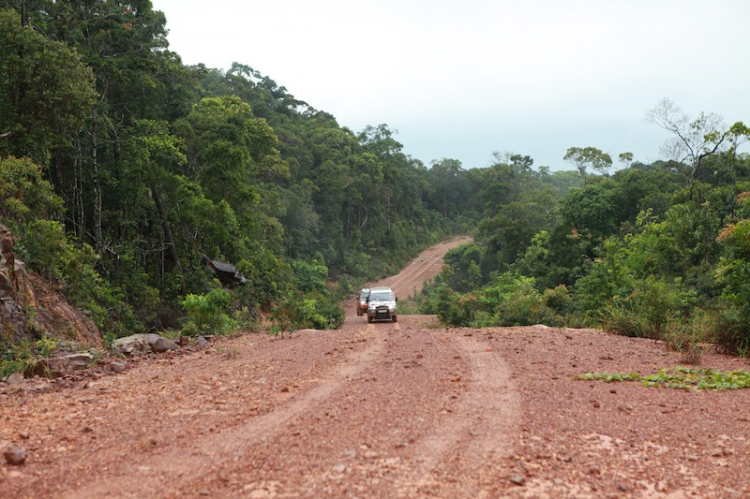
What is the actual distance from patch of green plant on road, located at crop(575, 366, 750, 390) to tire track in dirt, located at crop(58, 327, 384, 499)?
3.92m

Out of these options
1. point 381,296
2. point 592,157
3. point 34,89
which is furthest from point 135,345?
point 592,157

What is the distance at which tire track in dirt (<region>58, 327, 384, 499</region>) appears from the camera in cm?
402

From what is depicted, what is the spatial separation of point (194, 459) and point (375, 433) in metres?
1.52

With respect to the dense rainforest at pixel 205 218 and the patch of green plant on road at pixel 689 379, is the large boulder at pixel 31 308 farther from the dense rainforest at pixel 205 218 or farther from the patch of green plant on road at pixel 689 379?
the patch of green plant on road at pixel 689 379

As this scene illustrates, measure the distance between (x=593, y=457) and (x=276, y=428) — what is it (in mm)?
2725

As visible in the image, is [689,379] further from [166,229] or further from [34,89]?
[166,229]

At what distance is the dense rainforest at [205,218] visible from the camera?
15680mm

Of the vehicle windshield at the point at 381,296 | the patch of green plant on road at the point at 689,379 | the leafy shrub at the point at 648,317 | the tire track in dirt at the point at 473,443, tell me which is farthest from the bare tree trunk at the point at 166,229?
the patch of green plant on road at the point at 689,379

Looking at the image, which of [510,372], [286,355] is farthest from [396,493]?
[286,355]

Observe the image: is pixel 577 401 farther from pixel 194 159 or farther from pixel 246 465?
pixel 194 159

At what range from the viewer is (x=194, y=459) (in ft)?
15.1

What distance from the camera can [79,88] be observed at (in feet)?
55.5

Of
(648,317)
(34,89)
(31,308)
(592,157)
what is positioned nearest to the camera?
(31,308)

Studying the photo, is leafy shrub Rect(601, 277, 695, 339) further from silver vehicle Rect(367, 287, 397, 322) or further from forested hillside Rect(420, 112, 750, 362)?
silver vehicle Rect(367, 287, 397, 322)
